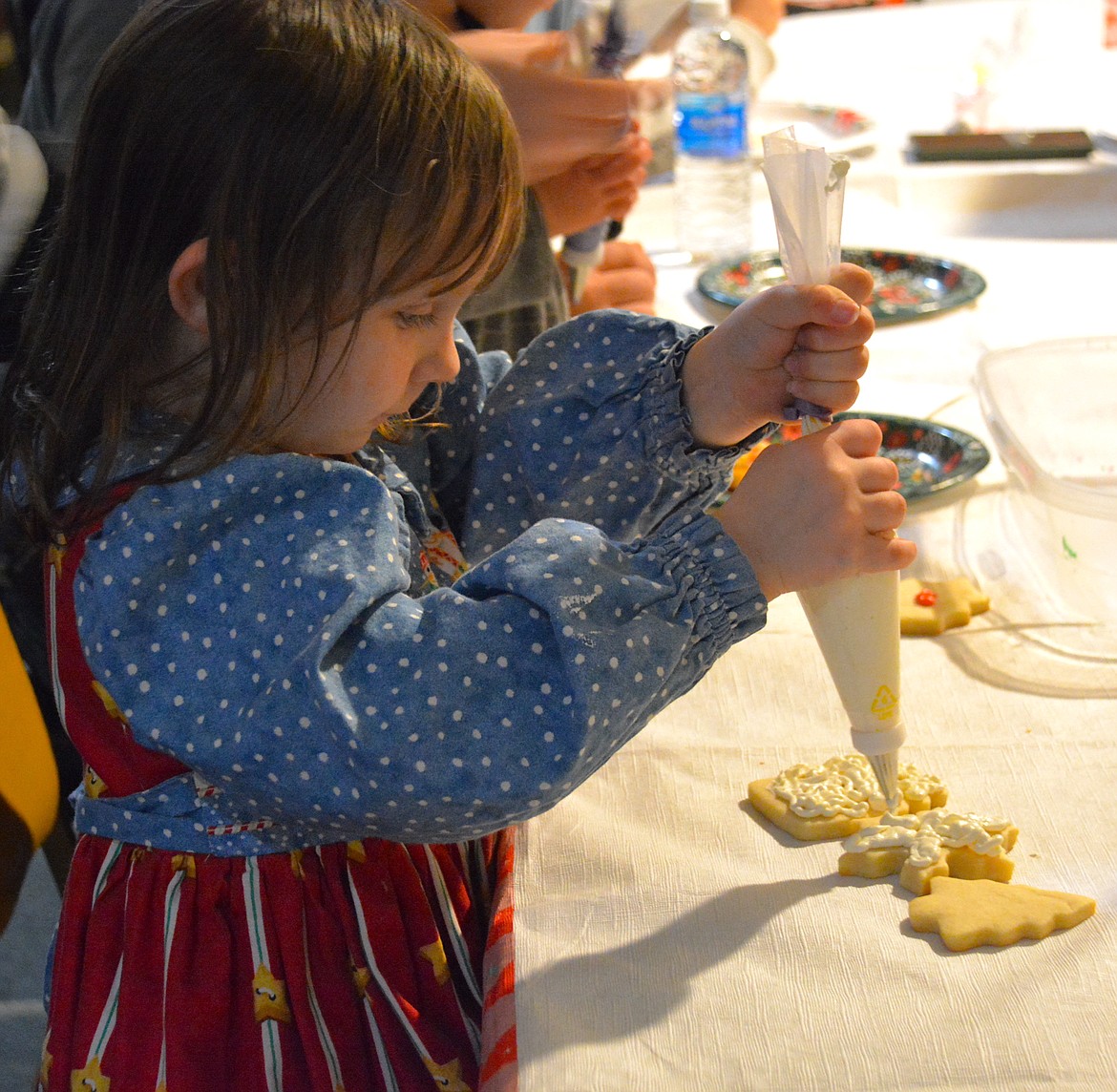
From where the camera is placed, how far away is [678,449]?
2.68 feet

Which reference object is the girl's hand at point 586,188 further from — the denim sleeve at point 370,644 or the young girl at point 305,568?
the denim sleeve at point 370,644

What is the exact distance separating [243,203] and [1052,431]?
0.72 m

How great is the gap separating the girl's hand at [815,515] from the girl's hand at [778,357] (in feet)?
0.11

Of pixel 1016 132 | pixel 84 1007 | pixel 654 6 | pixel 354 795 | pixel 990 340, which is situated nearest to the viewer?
pixel 354 795

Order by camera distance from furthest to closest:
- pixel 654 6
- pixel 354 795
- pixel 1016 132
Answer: pixel 1016 132, pixel 654 6, pixel 354 795

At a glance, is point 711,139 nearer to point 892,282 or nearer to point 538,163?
point 892,282

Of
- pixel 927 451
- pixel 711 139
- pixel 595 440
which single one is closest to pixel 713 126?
pixel 711 139

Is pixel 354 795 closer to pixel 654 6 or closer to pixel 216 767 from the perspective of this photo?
pixel 216 767

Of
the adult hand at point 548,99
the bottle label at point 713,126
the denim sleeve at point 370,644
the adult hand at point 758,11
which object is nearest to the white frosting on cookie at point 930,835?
the denim sleeve at point 370,644

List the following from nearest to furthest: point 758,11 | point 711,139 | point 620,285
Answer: point 620,285 < point 711,139 < point 758,11

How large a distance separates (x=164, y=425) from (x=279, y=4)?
21 cm

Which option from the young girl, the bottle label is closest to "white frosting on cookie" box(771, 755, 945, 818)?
the young girl

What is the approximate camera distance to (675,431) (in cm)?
81

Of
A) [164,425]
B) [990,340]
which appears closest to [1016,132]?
[990,340]
